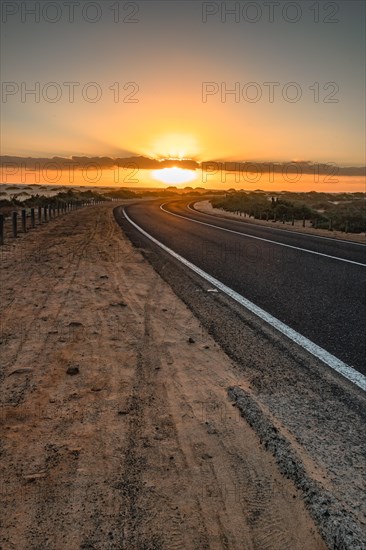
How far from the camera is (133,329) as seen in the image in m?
4.80

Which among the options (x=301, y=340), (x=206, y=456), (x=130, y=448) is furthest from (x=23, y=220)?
(x=206, y=456)

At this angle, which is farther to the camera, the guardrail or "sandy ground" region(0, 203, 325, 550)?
the guardrail

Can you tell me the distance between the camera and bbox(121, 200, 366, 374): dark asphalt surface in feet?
15.6

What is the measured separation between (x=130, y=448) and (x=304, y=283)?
5.63 meters

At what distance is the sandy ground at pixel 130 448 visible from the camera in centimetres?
192

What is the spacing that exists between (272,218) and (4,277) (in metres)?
28.7

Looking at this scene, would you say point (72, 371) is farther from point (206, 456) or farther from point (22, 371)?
point (206, 456)

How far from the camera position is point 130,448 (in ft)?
8.27

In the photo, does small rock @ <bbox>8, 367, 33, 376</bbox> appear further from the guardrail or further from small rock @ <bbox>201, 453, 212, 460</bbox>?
the guardrail

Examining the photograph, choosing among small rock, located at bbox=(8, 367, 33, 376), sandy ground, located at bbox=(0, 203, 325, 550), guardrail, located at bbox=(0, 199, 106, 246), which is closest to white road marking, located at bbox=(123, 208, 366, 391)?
sandy ground, located at bbox=(0, 203, 325, 550)

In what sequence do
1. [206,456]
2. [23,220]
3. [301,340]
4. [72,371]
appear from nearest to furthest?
[206,456]
[72,371]
[301,340]
[23,220]

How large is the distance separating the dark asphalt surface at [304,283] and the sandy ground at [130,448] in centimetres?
135

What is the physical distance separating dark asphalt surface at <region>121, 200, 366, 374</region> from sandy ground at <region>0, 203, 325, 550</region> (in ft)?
4.43

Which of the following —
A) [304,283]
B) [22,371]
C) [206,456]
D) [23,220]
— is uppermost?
[23,220]
